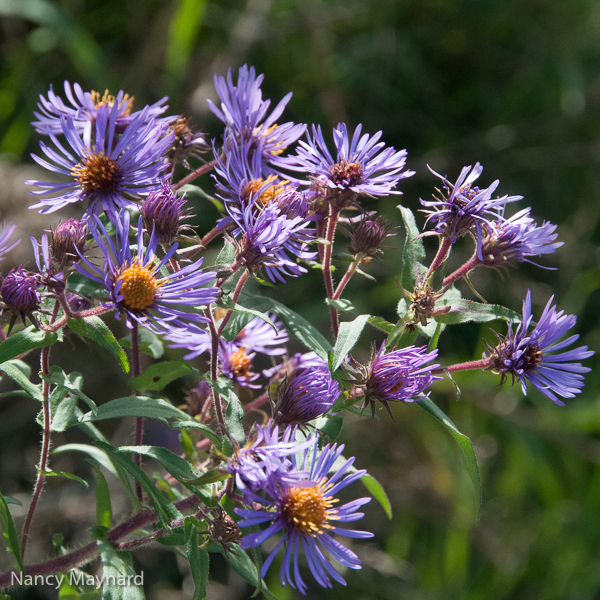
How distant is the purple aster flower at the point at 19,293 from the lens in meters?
0.74

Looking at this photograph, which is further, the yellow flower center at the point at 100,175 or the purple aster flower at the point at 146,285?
the yellow flower center at the point at 100,175

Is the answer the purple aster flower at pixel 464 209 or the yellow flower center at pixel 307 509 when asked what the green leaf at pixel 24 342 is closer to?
the yellow flower center at pixel 307 509

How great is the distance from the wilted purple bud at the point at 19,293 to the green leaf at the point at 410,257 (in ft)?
1.57

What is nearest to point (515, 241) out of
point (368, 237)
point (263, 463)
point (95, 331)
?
point (368, 237)

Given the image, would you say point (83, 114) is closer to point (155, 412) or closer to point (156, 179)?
point (156, 179)

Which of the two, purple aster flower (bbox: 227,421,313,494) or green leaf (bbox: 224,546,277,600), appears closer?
purple aster flower (bbox: 227,421,313,494)

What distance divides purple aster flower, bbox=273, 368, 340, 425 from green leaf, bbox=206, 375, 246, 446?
0.16 feet

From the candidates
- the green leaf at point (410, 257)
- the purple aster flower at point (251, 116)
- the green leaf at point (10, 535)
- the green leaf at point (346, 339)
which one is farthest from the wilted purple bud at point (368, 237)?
the green leaf at point (10, 535)

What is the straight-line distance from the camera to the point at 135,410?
2.52ft

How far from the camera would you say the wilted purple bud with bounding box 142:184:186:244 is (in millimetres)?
806

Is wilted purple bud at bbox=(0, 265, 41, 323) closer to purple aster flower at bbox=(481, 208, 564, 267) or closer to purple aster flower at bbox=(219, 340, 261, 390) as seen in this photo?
purple aster flower at bbox=(219, 340, 261, 390)

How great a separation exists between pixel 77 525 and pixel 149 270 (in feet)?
4.57

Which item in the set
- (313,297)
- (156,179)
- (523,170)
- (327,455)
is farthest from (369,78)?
(327,455)

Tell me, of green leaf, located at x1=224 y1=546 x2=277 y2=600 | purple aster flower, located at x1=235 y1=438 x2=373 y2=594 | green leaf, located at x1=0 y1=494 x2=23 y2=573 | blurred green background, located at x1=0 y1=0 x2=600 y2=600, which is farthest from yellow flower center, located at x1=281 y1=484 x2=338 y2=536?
blurred green background, located at x1=0 y1=0 x2=600 y2=600
